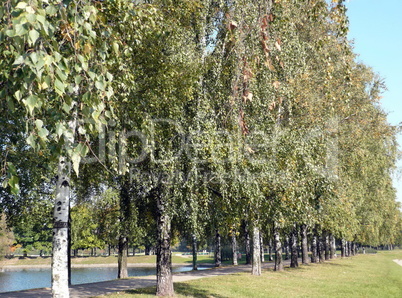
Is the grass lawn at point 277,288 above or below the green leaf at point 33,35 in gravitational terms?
below

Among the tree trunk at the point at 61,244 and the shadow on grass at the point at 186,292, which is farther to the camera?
the shadow on grass at the point at 186,292

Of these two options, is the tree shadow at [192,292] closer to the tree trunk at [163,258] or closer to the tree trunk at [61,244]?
the tree trunk at [163,258]


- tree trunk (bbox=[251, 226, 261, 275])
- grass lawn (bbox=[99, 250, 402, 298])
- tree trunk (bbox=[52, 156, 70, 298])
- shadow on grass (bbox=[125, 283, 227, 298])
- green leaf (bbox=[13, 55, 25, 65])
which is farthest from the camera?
tree trunk (bbox=[251, 226, 261, 275])

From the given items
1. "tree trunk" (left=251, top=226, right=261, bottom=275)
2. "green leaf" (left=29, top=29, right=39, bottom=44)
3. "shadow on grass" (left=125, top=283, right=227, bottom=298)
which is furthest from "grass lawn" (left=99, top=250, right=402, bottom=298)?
"green leaf" (left=29, top=29, right=39, bottom=44)

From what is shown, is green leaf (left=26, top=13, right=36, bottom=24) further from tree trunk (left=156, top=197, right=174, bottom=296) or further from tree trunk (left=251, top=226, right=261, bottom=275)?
tree trunk (left=251, top=226, right=261, bottom=275)

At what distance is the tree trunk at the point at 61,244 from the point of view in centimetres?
958

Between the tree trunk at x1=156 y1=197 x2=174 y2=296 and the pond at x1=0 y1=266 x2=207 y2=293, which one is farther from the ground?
the tree trunk at x1=156 y1=197 x2=174 y2=296

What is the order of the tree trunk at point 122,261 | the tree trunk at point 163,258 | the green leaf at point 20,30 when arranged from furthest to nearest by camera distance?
the tree trunk at point 122,261
the tree trunk at point 163,258
the green leaf at point 20,30

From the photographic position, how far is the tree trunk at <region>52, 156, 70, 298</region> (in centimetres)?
958

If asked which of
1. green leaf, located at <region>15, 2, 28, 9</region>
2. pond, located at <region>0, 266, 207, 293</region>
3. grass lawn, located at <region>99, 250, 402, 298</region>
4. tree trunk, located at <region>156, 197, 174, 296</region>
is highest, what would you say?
green leaf, located at <region>15, 2, 28, 9</region>

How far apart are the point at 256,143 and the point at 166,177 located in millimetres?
3215

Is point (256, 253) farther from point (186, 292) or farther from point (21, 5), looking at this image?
point (21, 5)

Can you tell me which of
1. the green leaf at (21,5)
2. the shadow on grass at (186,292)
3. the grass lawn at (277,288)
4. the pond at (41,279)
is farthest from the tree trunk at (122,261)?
the green leaf at (21,5)

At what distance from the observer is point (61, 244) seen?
998 centimetres
